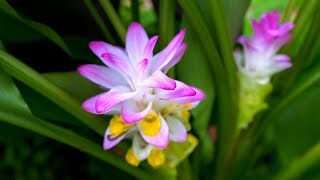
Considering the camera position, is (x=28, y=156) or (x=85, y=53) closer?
(x=85, y=53)

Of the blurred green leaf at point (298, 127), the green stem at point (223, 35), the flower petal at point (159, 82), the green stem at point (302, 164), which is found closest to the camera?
the flower petal at point (159, 82)

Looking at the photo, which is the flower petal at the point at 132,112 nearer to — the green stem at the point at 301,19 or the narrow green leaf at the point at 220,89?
the narrow green leaf at the point at 220,89

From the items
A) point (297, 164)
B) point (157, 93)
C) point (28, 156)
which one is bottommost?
point (28, 156)

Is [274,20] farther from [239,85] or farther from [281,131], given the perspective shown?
[281,131]

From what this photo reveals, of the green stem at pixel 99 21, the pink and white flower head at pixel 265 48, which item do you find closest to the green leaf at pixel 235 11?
the pink and white flower head at pixel 265 48

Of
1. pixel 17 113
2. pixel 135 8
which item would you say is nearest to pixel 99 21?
pixel 135 8

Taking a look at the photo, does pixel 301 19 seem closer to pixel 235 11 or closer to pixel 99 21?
pixel 235 11

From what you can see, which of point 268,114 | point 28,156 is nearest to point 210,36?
point 268,114

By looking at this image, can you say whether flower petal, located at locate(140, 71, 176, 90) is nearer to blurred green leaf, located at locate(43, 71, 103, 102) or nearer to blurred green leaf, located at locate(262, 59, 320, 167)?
blurred green leaf, located at locate(43, 71, 103, 102)
